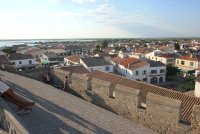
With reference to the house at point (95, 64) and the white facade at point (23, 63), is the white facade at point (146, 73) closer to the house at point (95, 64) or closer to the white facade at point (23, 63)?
the house at point (95, 64)

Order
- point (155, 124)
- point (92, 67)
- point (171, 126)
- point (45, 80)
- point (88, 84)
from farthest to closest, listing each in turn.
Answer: point (92, 67) → point (45, 80) → point (88, 84) → point (155, 124) → point (171, 126)

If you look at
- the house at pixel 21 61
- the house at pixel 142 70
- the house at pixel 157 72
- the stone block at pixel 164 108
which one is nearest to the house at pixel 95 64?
the house at pixel 142 70

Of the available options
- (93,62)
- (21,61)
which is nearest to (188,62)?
(93,62)

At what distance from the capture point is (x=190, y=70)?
5406 centimetres

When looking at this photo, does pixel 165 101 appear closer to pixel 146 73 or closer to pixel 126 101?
pixel 126 101

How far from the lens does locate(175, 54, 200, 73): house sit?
5331 cm

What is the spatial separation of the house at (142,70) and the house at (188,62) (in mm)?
9653

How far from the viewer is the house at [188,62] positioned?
53.3 metres

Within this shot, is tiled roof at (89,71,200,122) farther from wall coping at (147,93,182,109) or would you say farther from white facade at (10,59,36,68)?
white facade at (10,59,36,68)

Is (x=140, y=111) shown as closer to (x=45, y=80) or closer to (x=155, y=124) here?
(x=155, y=124)

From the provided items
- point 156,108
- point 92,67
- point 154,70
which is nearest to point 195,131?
point 156,108

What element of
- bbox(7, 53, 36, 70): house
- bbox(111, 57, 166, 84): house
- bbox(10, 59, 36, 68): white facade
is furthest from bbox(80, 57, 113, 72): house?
bbox(10, 59, 36, 68): white facade

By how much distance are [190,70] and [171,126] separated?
50.0m

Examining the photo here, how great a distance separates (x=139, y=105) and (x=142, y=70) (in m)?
37.9
